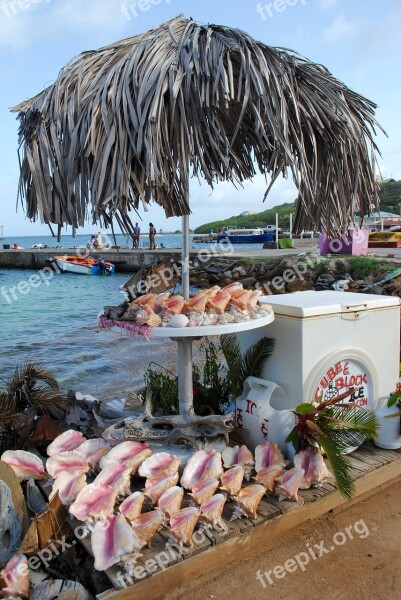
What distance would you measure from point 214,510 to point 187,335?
1.02m

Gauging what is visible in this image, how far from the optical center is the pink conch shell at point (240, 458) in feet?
10.7

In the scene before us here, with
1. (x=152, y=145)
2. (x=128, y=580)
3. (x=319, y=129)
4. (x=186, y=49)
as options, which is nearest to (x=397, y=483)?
(x=128, y=580)

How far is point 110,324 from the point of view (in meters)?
3.34

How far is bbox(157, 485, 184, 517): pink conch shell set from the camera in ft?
9.16

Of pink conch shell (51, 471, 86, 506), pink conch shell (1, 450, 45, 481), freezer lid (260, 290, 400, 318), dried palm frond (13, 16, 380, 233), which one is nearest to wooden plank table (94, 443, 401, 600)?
pink conch shell (51, 471, 86, 506)

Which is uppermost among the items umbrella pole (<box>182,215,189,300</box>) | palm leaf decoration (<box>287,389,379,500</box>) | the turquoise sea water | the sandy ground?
umbrella pole (<box>182,215,189,300</box>)

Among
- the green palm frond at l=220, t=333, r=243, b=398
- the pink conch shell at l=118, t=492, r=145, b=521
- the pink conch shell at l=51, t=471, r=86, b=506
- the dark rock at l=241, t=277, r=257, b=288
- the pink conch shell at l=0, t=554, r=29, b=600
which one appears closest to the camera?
the pink conch shell at l=0, t=554, r=29, b=600

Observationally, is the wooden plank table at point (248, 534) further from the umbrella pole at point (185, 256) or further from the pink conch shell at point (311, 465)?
the umbrella pole at point (185, 256)

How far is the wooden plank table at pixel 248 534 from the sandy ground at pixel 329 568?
0.19ft

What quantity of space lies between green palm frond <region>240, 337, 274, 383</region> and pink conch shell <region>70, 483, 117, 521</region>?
1.41 metres

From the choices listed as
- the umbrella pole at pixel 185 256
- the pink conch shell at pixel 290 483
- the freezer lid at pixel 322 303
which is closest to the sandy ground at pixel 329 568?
the pink conch shell at pixel 290 483

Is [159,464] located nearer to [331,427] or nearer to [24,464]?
[24,464]

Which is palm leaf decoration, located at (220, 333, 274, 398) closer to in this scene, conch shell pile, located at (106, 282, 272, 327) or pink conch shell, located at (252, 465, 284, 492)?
conch shell pile, located at (106, 282, 272, 327)

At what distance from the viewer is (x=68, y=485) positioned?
296cm
